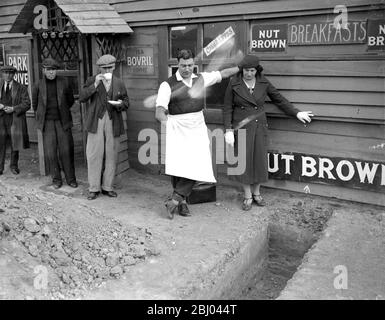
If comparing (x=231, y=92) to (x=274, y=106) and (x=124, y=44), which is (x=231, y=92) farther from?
(x=124, y=44)

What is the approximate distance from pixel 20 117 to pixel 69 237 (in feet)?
12.8

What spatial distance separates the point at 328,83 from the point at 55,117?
3967 millimetres

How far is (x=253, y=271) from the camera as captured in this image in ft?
17.6

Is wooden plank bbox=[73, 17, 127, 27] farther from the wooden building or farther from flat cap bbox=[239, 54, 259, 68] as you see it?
flat cap bbox=[239, 54, 259, 68]

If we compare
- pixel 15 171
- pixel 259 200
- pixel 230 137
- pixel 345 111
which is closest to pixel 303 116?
pixel 345 111

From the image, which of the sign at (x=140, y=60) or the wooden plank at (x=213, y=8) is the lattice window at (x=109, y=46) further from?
the wooden plank at (x=213, y=8)

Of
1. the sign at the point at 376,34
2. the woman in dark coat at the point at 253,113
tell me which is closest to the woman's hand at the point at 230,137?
the woman in dark coat at the point at 253,113

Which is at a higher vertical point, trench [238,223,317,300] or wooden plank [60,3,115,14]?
wooden plank [60,3,115,14]

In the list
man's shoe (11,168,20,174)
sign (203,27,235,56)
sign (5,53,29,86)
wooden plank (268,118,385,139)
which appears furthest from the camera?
sign (5,53,29,86)

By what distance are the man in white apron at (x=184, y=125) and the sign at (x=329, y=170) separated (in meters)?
1.17

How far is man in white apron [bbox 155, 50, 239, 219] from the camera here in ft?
17.3

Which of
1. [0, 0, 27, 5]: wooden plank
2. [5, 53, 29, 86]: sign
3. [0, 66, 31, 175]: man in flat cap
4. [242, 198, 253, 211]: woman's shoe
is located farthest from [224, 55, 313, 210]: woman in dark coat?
[0, 0, 27, 5]: wooden plank

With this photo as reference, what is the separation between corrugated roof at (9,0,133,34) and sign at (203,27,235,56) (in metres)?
1.45
